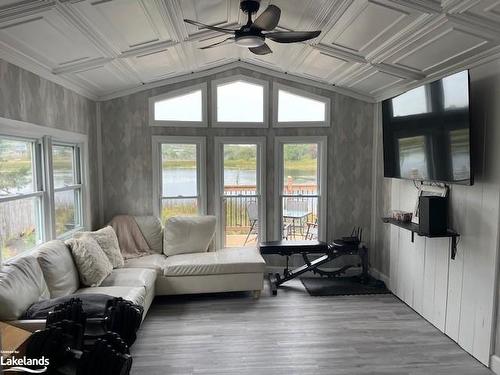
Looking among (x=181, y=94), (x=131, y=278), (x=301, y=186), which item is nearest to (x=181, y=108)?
(x=181, y=94)

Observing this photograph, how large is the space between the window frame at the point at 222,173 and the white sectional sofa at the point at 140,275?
0.51 meters

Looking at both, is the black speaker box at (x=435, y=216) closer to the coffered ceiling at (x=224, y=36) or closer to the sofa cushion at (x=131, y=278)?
the coffered ceiling at (x=224, y=36)

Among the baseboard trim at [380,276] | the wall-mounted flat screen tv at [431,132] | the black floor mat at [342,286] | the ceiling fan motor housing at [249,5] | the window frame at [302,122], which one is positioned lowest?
the black floor mat at [342,286]

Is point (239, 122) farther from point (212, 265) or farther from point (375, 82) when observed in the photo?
point (212, 265)

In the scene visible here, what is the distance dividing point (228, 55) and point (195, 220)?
7.40 ft

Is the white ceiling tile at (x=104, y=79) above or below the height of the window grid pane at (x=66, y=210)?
above

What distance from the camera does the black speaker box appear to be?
3.26 meters

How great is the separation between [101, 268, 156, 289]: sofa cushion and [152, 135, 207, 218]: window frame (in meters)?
1.24

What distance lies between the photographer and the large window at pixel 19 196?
2900mm

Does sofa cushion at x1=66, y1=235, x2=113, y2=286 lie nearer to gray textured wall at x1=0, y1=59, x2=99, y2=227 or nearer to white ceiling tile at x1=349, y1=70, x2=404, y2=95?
gray textured wall at x1=0, y1=59, x2=99, y2=227

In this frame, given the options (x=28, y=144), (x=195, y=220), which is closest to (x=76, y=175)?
(x=28, y=144)

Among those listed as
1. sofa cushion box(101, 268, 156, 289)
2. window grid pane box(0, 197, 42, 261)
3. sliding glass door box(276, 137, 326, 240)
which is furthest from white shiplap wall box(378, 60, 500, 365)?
window grid pane box(0, 197, 42, 261)

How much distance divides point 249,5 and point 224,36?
0.93m

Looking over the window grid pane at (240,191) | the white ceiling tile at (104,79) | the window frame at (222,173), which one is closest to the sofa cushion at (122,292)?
the window frame at (222,173)
